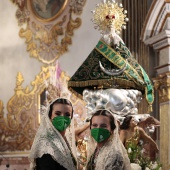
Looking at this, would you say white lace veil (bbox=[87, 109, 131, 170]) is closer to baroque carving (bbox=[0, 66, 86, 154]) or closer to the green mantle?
the green mantle

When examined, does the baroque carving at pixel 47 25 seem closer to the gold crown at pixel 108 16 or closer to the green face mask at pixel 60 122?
the gold crown at pixel 108 16

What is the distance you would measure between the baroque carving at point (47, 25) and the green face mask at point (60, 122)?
7.24 meters

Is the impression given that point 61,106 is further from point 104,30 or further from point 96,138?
point 104,30

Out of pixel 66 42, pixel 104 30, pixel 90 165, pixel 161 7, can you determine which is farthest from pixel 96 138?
pixel 66 42

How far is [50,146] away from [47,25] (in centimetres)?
779

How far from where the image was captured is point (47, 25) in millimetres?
12602

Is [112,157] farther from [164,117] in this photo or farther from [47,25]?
[47,25]

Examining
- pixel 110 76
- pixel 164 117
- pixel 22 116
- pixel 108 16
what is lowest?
pixel 164 117

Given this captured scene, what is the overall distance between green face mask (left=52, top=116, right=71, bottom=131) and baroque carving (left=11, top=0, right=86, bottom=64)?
7.24 metres

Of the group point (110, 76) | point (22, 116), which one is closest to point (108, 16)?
point (110, 76)

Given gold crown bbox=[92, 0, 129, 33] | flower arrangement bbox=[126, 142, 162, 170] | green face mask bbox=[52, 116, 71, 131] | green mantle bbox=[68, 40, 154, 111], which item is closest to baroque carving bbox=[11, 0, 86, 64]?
gold crown bbox=[92, 0, 129, 33]

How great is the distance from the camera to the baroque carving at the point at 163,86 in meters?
9.71

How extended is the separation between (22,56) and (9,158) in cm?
198

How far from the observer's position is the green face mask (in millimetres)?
5066
